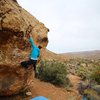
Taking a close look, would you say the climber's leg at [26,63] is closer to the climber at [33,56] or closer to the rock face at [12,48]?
the climber at [33,56]

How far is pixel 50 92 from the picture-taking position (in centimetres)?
1308

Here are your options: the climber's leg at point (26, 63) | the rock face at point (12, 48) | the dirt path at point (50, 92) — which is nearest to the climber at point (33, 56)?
the climber's leg at point (26, 63)

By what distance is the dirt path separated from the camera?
12.5 metres

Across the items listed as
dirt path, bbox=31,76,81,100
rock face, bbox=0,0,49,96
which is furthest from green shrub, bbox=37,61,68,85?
rock face, bbox=0,0,49,96

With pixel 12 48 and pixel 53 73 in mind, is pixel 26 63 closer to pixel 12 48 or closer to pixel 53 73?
pixel 12 48

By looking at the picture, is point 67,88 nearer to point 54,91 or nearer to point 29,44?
point 54,91

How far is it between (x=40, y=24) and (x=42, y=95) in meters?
3.53

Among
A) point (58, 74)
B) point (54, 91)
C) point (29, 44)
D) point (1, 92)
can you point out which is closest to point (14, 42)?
point (29, 44)

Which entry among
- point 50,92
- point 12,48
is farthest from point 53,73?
point 12,48

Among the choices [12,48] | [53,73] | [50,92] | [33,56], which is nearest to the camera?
[12,48]

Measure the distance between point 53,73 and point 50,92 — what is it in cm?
216

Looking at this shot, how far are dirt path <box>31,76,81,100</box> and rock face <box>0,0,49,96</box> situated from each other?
5.92 ft

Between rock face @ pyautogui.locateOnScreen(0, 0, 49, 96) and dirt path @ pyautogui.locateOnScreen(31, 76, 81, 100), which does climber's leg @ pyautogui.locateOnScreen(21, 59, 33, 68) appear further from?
dirt path @ pyautogui.locateOnScreen(31, 76, 81, 100)

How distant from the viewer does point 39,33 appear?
11945mm
